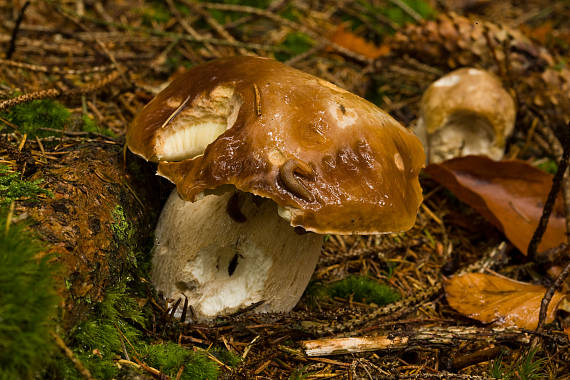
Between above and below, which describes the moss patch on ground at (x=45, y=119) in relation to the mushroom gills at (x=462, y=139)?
above

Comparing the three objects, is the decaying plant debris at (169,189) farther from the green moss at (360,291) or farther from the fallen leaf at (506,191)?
the fallen leaf at (506,191)

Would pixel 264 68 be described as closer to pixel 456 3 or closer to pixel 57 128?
pixel 57 128

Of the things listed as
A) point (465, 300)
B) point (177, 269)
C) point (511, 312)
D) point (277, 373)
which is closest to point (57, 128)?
point (177, 269)

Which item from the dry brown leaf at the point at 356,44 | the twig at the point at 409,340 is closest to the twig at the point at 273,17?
the dry brown leaf at the point at 356,44

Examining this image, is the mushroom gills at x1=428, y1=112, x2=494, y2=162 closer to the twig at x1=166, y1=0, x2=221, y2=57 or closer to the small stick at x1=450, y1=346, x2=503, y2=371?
the small stick at x1=450, y1=346, x2=503, y2=371

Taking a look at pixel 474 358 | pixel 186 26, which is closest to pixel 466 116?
pixel 474 358

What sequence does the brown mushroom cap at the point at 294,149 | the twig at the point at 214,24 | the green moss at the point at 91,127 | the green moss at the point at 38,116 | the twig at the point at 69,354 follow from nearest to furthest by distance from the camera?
the twig at the point at 69,354
the brown mushroom cap at the point at 294,149
the green moss at the point at 38,116
the green moss at the point at 91,127
the twig at the point at 214,24

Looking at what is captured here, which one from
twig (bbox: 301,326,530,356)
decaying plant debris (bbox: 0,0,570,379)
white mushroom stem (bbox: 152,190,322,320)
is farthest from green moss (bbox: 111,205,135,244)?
twig (bbox: 301,326,530,356)
